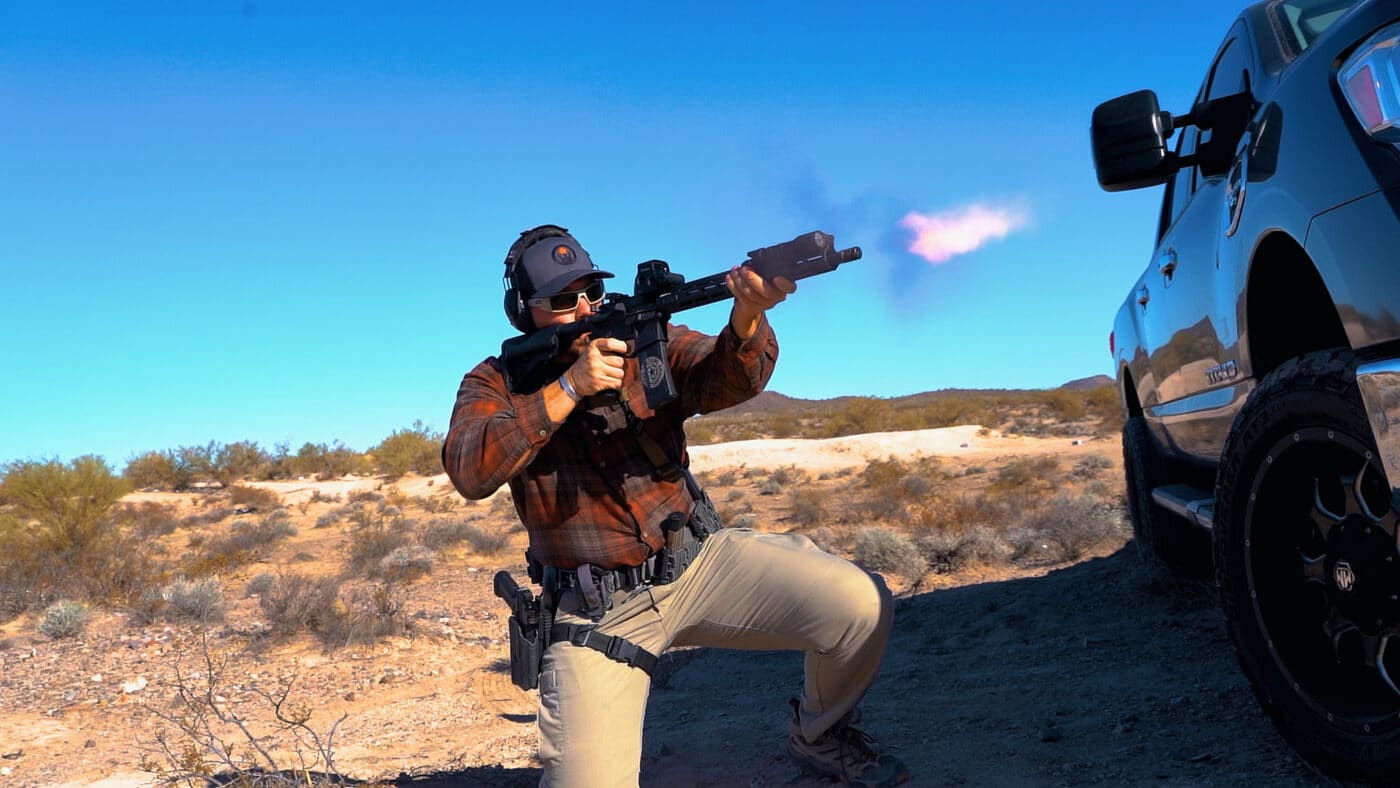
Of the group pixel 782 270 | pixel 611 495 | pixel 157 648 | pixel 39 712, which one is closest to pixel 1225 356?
pixel 782 270

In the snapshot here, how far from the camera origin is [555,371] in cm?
339

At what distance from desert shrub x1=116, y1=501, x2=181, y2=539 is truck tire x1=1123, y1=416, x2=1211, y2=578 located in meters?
16.6

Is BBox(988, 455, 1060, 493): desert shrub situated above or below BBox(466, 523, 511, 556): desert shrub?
below

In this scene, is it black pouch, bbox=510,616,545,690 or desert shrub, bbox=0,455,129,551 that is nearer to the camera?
black pouch, bbox=510,616,545,690

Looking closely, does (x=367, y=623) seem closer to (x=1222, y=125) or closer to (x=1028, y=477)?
(x=1222, y=125)

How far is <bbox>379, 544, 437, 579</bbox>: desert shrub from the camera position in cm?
1106

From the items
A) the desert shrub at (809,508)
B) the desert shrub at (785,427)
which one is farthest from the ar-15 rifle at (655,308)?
the desert shrub at (785,427)

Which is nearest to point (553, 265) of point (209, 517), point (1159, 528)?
point (1159, 528)

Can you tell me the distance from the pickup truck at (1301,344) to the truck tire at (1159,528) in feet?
3.93

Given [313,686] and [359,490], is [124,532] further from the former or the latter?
[313,686]

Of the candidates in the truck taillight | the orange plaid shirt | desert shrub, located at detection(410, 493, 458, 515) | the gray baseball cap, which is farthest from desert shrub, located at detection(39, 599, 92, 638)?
desert shrub, located at detection(410, 493, 458, 515)

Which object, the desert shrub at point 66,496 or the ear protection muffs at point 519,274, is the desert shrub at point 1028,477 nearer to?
the ear protection muffs at point 519,274

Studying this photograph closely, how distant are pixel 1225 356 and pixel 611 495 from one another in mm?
2000

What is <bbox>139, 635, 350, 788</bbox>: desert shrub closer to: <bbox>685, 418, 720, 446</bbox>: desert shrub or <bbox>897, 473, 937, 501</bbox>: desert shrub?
<bbox>897, 473, 937, 501</bbox>: desert shrub
